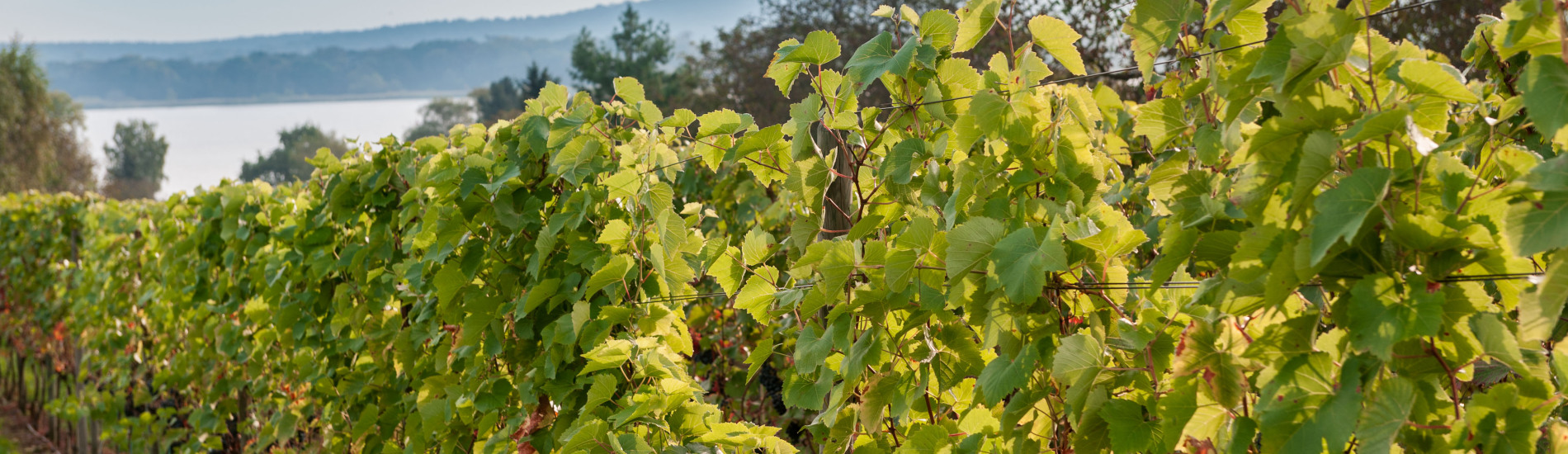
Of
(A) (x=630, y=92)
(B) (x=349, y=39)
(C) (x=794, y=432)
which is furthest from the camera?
(B) (x=349, y=39)

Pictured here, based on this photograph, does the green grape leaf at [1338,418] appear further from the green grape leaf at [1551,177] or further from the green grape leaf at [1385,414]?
the green grape leaf at [1551,177]

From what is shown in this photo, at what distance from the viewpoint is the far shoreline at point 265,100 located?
446ft

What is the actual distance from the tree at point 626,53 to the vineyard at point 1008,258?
39368mm

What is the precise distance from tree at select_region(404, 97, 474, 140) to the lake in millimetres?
12147

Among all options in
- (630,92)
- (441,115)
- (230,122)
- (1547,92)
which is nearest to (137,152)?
(441,115)

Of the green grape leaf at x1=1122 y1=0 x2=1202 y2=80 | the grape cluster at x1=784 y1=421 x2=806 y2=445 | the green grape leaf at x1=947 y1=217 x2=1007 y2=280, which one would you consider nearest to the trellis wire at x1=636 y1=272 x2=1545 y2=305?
the green grape leaf at x1=947 y1=217 x2=1007 y2=280

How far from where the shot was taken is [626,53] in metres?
44.0

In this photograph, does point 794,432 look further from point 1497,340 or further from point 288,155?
point 288,155

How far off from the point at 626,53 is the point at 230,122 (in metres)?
119

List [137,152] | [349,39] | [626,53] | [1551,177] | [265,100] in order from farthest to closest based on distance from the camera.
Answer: [349,39] < [265,100] < [137,152] < [626,53] < [1551,177]

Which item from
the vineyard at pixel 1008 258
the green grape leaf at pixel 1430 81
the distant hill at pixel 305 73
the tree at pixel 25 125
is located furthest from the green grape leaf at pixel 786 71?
the distant hill at pixel 305 73

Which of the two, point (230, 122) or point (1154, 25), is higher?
point (1154, 25)

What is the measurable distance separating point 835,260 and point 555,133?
2.84 feet

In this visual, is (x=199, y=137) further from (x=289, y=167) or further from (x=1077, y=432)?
(x=1077, y=432)
